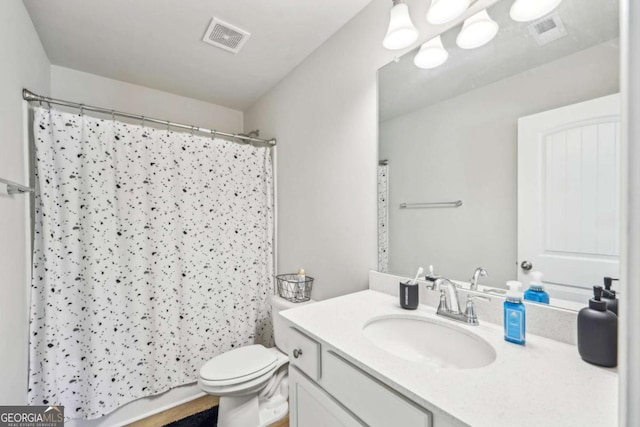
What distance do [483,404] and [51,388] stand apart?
204 centimetres

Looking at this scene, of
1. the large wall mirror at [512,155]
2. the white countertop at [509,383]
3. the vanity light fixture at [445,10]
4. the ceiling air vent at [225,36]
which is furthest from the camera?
the ceiling air vent at [225,36]

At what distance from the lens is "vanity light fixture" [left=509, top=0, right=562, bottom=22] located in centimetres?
89

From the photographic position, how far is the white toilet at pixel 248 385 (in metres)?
1.40

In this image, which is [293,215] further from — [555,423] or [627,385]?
[627,385]

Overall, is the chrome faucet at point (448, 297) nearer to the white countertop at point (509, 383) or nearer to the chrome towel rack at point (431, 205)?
the white countertop at point (509, 383)

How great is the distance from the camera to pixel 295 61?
1.94m

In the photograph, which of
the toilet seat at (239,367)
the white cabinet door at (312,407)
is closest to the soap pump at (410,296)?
A: the white cabinet door at (312,407)

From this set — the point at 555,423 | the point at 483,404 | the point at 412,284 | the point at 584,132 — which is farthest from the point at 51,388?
the point at 584,132

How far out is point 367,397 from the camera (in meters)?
0.74

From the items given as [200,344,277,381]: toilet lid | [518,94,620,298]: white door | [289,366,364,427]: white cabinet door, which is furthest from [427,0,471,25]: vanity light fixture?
[200,344,277,381]: toilet lid

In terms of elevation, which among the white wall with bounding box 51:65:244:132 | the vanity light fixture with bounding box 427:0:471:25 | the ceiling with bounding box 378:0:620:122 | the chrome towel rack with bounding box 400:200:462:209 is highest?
the white wall with bounding box 51:65:244:132

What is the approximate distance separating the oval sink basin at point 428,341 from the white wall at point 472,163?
0.82 ft

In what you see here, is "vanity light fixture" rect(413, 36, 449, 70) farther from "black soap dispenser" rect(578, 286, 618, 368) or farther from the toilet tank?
the toilet tank

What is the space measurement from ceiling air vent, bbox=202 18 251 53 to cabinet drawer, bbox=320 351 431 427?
1778 millimetres
